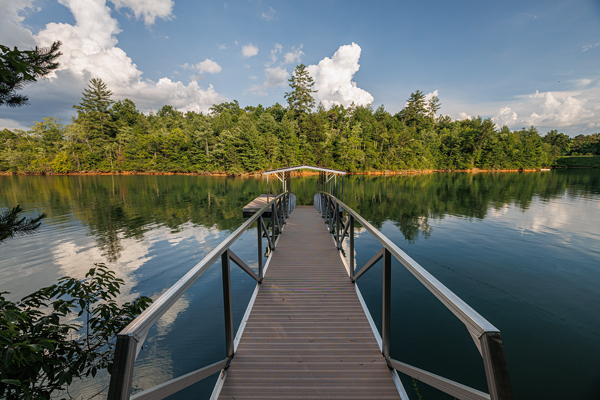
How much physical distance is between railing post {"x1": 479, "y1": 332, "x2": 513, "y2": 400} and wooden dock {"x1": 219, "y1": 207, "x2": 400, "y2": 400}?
1342 millimetres

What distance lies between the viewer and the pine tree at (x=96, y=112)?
52.8m

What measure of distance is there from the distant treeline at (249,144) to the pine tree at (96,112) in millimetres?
191

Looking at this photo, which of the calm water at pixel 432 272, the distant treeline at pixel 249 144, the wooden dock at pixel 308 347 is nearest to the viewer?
the wooden dock at pixel 308 347

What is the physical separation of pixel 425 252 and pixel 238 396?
9609 millimetres

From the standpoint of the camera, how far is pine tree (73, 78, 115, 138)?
52812 mm

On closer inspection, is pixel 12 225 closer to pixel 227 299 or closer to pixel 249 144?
pixel 227 299

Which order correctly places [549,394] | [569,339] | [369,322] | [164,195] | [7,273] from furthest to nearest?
[164,195], [7,273], [569,339], [549,394], [369,322]

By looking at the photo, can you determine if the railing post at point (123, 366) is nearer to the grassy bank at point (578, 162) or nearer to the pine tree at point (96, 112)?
the pine tree at point (96, 112)

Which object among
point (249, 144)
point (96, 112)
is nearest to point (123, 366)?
point (249, 144)

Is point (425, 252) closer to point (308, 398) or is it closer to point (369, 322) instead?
point (369, 322)

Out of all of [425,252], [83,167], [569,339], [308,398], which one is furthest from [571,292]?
[83,167]

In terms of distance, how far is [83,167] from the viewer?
50.2m

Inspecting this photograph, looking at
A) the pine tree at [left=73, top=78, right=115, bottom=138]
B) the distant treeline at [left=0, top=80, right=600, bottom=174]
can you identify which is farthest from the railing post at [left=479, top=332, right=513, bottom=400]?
the pine tree at [left=73, top=78, right=115, bottom=138]

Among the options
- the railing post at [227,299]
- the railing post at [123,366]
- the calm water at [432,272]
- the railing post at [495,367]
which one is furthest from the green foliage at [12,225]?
the railing post at [495,367]
